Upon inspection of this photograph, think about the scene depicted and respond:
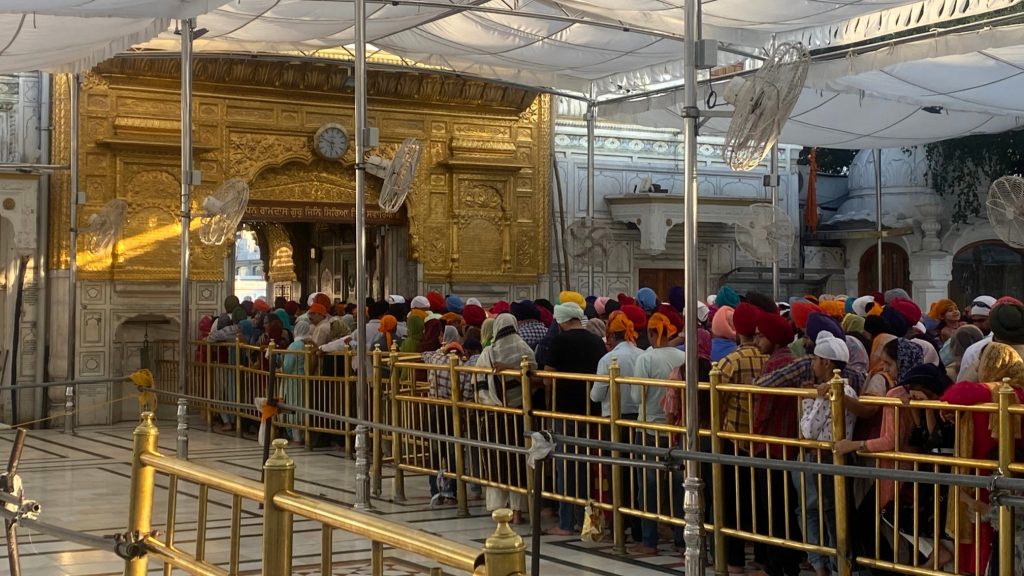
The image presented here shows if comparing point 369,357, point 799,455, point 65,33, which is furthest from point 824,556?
point 65,33

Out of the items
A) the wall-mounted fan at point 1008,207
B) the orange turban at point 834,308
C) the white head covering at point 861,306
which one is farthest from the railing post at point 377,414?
the wall-mounted fan at point 1008,207

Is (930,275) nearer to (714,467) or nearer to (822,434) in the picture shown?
(714,467)

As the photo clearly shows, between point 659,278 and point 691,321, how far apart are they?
12431mm

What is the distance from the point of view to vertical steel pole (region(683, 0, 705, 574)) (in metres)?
5.93

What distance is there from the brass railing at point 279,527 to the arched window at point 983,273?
16.5m

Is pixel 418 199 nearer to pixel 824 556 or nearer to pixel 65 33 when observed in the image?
pixel 65 33

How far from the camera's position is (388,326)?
1170 centimetres

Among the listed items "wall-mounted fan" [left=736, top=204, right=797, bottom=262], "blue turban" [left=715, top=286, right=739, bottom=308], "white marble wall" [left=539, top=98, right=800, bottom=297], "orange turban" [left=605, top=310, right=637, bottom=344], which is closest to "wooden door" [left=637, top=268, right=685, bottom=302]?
"white marble wall" [left=539, top=98, right=800, bottom=297]

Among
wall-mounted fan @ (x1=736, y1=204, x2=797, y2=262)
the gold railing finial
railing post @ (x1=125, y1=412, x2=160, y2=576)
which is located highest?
wall-mounted fan @ (x1=736, y1=204, x2=797, y2=262)

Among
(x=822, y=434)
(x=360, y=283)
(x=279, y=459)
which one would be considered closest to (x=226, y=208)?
(x=360, y=283)

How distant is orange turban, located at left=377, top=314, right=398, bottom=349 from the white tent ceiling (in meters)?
2.80

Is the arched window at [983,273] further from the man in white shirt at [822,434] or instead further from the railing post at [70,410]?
the man in white shirt at [822,434]

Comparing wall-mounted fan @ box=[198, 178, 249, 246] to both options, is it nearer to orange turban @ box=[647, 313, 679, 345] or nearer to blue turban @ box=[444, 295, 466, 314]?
blue turban @ box=[444, 295, 466, 314]

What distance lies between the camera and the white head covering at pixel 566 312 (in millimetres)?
8414
